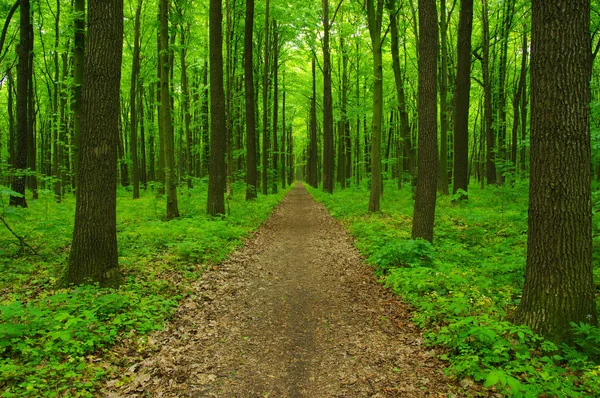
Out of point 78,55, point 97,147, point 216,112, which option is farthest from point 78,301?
point 216,112

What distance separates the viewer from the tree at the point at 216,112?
41.2 ft

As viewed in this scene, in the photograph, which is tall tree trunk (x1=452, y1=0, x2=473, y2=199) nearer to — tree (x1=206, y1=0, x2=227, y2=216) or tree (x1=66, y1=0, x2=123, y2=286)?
tree (x1=206, y1=0, x2=227, y2=216)

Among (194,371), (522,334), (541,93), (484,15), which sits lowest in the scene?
(194,371)

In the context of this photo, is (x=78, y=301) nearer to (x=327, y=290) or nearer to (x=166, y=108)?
(x=327, y=290)

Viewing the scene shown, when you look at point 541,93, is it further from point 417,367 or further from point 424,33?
point 424,33

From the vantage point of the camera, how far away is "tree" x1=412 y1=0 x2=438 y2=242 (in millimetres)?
8039

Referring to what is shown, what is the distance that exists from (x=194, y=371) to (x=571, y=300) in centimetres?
449

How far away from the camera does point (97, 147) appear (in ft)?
18.7

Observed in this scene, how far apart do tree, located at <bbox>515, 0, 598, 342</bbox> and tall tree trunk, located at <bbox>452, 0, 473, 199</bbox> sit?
35.8 ft

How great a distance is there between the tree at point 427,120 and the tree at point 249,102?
1197cm

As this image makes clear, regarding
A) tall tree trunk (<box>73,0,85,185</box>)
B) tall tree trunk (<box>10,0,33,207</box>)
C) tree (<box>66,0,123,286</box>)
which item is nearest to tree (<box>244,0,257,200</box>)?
tall tree trunk (<box>73,0,85,185</box>)

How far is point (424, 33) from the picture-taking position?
8.05 metres

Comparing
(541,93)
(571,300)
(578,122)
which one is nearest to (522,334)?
(571,300)

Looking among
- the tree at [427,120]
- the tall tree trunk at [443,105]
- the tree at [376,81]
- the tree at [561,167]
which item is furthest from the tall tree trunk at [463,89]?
the tree at [561,167]
